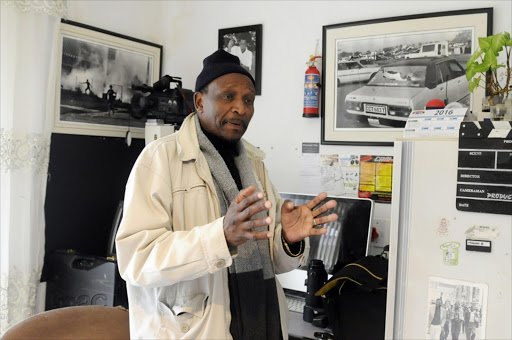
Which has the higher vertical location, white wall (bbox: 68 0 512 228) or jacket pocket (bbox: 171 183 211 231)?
white wall (bbox: 68 0 512 228)

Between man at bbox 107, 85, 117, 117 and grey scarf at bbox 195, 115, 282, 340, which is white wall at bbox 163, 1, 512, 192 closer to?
man at bbox 107, 85, 117, 117

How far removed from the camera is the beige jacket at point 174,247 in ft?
3.73

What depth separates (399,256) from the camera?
1.48 m

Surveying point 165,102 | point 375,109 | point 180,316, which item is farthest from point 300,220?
point 165,102

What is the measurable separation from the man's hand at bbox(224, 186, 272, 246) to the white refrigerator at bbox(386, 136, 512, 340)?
58cm

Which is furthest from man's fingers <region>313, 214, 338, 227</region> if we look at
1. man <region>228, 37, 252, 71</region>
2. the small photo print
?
man <region>228, 37, 252, 71</region>

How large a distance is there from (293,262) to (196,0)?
2212mm

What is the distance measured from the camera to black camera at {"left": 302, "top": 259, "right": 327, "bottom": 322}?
82.9 inches

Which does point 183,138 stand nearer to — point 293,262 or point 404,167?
point 293,262

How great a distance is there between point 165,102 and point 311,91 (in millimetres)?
837

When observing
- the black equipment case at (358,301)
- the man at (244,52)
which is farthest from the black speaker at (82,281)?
the man at (244,52)

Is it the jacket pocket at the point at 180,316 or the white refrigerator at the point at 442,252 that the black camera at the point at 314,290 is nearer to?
the white refrigerator at the point at 442,252

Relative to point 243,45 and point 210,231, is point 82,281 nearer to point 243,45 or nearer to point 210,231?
point 210,231

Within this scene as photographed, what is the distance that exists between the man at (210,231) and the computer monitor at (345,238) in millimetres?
743
